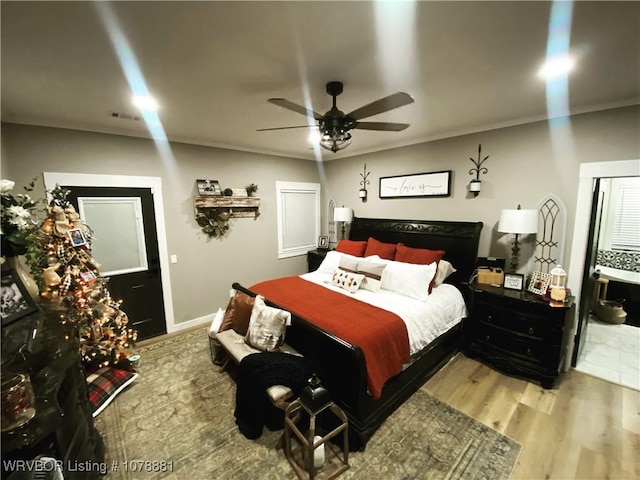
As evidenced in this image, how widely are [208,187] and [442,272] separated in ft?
10.8

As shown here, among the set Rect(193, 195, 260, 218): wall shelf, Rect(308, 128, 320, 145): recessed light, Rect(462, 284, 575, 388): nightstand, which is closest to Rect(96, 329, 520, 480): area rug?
Rect(462, 284, 575, 388): nightstand

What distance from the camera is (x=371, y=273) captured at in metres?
3.39

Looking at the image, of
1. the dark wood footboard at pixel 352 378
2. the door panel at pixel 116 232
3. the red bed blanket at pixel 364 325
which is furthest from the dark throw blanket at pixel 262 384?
the door panel at pixel 116 232

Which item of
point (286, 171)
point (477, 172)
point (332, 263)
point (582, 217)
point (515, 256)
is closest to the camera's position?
point (582, 217)

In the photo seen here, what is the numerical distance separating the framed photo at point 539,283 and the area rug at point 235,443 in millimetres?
1460

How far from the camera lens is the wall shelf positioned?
374 centimetres

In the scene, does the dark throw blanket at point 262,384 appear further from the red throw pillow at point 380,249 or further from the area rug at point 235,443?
the red throw pillow at point 380,249

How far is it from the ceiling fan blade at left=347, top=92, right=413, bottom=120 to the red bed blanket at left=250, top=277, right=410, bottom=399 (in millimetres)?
1621

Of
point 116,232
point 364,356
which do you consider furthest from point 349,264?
point 116,232

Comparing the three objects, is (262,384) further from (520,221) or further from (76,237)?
(520,221)

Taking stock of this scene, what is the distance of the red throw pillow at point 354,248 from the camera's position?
409cm

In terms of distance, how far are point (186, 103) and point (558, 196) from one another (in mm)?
3723

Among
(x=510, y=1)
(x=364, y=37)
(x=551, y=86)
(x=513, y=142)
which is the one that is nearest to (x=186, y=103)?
(x=364, y=37)

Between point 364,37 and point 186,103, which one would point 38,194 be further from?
point 364,37
